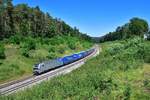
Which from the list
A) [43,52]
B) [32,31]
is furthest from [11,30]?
[43,52]

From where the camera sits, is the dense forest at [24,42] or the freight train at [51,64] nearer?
the freight train at [51,64]

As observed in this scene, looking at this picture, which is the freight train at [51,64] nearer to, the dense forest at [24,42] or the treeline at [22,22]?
the dense forest at [24,42]

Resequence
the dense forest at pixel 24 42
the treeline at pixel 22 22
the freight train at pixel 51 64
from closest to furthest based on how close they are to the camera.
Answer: the freight train at pixel 51 64
the dense forest at pixel 24 42
the treeline at pixel 22 22

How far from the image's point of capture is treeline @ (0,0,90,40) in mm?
111125

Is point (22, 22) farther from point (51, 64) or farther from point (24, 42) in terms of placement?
point (51, 64)

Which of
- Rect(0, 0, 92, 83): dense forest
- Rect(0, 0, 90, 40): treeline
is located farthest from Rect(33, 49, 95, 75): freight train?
Rect(0, 0, 90, 40): treeline

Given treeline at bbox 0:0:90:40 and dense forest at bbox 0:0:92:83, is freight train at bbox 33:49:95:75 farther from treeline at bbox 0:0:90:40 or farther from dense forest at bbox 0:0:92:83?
treeline at bbox 0:0:90:40

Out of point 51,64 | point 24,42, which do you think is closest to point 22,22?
point 24,42

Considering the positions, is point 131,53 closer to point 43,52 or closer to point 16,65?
point 16,65

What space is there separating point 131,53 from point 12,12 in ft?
221

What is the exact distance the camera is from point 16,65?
197 ft

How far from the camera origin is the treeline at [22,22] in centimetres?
11112

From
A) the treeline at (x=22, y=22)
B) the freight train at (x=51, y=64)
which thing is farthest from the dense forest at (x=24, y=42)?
the freight train at (x=51, y=64)

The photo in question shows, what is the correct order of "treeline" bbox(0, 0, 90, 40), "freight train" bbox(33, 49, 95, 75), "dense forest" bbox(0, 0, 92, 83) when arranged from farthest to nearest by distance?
"treeline" bbox(0, 0, 90, 40) → "dense forest" bbox(0, 0, 92, 83) → "freight train" bbox(33, 49, 95, 75)
